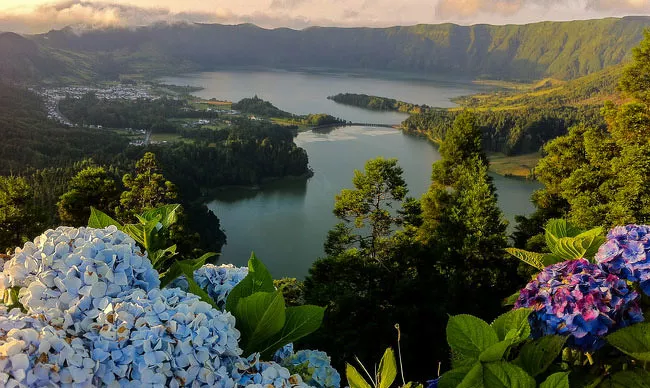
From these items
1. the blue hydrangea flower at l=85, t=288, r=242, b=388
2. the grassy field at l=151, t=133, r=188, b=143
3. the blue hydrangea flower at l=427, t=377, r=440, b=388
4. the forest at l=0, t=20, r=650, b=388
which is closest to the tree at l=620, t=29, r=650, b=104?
the forest at l=0, t=20, r=650, b=388

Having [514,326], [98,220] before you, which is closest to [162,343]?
[98,220]

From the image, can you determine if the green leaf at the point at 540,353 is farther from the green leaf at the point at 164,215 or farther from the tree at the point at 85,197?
the tree at the point at 85,197

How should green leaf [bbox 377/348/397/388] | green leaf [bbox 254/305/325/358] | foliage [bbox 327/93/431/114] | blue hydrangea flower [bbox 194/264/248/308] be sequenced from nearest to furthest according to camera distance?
green leaf [bbox 377/348/397/388], green leaf [bbox 254/305/325/358], blue hydrangea flower [bbox 194/264/248/308], foliage [bbox 327/93/431/114]

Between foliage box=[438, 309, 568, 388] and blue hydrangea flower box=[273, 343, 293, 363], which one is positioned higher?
foliage box=[438, 309, 568, 388]

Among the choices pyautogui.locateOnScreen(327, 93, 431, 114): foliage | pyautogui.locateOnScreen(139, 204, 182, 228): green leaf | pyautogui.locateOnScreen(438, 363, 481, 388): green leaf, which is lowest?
pyautogui.locateOnScreen(327, 93, 431, 114): foliage

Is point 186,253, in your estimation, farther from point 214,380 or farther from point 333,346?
point 214,380

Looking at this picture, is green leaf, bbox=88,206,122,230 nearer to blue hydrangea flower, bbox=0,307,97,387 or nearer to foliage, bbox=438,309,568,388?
blue hydrangea flower, bbox=0,307,97,387

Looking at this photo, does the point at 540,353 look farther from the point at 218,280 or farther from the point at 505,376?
the point at 218,280
